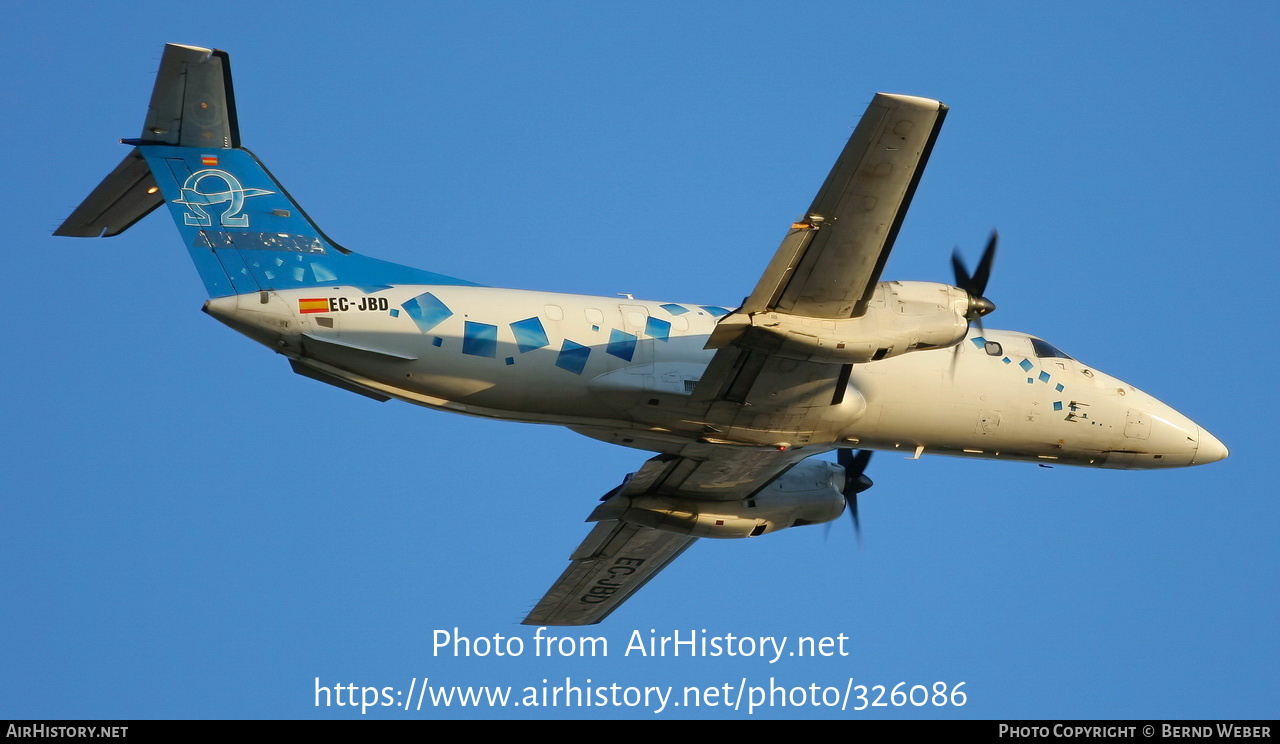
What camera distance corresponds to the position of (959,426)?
25.7m

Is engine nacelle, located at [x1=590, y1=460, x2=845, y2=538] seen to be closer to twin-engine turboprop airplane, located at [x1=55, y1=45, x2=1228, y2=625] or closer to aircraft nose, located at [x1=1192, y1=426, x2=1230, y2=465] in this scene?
twin-engine turboprop airplane, located at [x1=55, y1=45, x2=1228, y2=625]

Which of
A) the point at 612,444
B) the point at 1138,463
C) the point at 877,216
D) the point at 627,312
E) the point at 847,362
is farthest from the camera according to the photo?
the point at 1138,463

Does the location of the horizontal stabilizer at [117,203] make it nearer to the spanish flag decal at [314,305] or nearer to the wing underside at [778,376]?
the spanish flag decal at [314,305]

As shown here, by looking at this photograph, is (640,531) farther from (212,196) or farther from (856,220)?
(212,196)

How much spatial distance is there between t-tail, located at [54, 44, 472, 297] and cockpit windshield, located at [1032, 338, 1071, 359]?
11792 millimetres

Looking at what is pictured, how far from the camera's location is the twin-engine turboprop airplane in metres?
21.2

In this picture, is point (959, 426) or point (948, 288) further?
point (959, 426)

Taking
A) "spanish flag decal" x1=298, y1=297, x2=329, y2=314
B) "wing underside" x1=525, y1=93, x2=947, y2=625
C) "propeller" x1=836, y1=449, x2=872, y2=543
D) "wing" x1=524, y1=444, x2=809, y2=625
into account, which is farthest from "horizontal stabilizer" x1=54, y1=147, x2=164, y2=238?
"propeller" x1=836, y1=449, x2=872, y2=543

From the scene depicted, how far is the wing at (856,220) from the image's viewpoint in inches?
773

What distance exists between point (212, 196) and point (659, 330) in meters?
7.66

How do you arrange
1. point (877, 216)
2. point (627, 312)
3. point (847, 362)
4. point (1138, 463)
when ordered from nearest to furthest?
point (877, 216)
point (847, 362)
point (627, 312)
point (1138, 463)

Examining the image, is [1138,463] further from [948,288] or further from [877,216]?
[877,216]

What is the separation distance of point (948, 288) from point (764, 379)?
350 cm

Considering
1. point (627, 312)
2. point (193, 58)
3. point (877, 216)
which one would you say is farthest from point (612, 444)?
point (193, 58)
